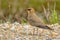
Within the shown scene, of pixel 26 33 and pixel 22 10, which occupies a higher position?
pixel 26 33

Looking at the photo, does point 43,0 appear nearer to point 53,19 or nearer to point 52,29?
point 53,19


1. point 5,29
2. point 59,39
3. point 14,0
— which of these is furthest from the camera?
point 14,0

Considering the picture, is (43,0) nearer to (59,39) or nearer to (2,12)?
(2,12)

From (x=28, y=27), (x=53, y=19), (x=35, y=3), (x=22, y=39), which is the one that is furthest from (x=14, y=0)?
(x=22, y=39)

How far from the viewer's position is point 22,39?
24.3ft

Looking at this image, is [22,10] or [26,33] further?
[22,10]

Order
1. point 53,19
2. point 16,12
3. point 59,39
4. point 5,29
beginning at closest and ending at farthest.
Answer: point 59,39 → point 5,29 → point 53,19 → point 16,12

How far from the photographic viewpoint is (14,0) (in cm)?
1310

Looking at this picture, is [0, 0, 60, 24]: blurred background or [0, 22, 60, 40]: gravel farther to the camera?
[0, 0, 60, 24]: blurred background

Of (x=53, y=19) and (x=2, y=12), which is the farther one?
(x=2, y=12)

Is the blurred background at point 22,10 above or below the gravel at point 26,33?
below

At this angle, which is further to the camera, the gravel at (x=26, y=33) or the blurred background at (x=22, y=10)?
the blurred background at (x=22, y=10)

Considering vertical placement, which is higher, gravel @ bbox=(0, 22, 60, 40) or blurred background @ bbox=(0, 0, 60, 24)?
gravel @ bbox=(0, 22, 60, 40)

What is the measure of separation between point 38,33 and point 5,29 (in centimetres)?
90
